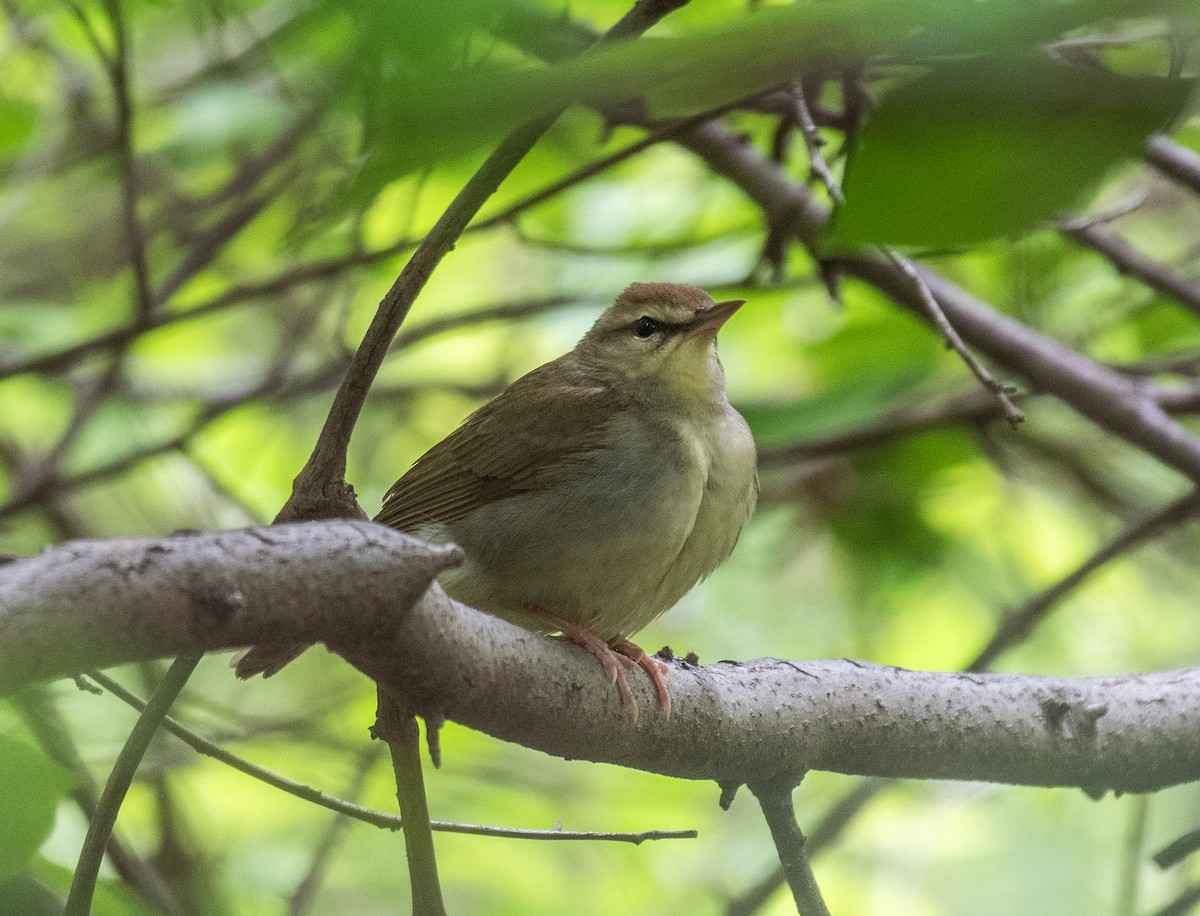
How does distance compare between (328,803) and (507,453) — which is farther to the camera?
(507,453)

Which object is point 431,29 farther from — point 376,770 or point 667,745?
point 376,770

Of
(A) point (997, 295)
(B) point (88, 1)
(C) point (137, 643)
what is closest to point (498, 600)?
(C) point (137, 643)

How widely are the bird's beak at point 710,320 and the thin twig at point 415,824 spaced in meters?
A: 1.89

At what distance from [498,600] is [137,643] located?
5.99 ft

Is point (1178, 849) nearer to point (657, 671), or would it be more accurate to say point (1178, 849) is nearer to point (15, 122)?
point (657, 671)

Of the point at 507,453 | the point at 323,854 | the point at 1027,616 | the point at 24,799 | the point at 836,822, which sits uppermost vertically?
the point at 1027,616

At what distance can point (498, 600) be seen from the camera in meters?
3.28

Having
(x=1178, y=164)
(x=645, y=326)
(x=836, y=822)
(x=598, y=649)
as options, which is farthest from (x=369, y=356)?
(x=1178, y=164)

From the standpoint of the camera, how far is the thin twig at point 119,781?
1902mm

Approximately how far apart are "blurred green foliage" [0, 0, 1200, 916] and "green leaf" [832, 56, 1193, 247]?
2086mm

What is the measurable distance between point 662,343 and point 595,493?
0.83 m

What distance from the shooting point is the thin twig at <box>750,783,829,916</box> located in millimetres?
2516

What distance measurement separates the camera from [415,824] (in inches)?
86.8

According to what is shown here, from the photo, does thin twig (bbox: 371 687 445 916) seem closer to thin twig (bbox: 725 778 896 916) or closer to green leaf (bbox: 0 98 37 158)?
thin twig (bbox: 725 778 896 916)
